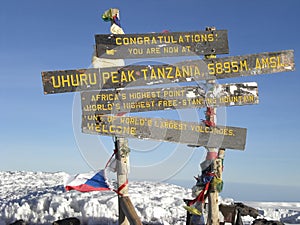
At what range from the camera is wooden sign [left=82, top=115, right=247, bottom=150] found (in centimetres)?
616

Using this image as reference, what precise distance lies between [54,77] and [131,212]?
8.62 ft

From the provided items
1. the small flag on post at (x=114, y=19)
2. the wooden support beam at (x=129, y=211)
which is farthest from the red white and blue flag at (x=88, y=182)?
the small flag on post at (x=114, y=19)

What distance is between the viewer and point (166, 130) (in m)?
6.44

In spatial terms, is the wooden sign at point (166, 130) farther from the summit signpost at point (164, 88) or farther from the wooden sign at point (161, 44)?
the wooden sign at point (161, 44)

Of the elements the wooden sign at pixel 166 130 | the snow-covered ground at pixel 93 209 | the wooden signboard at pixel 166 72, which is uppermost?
the wooden signboard at pixel 166 72

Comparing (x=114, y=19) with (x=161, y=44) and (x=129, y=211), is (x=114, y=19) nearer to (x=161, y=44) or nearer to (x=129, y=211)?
(x=161, y=44)

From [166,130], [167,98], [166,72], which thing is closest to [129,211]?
[166,130]

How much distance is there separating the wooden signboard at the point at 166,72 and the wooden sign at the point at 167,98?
14 cm

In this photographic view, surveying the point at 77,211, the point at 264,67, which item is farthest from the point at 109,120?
the point at 77,211

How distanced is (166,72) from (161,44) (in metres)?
0.54

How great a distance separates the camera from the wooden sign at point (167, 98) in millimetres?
6191

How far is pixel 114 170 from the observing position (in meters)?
6.88

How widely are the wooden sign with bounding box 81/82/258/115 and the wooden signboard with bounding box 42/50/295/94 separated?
14cm

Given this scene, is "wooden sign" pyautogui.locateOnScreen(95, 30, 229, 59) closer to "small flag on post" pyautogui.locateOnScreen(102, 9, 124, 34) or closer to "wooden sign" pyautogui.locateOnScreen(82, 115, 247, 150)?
"small flag on post" pyautogui.locateOnScreen(102, 9, 124, 34)
